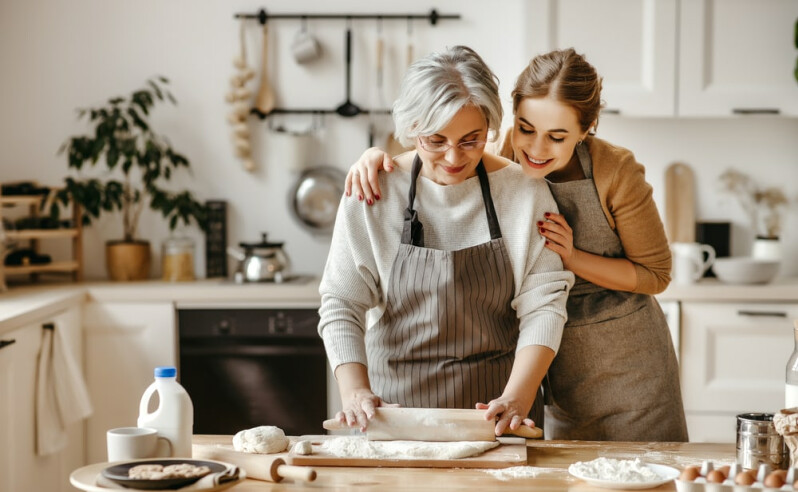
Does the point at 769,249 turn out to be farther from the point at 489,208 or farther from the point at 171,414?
the point at 171,414

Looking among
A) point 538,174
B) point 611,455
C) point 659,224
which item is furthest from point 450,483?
point 659,224

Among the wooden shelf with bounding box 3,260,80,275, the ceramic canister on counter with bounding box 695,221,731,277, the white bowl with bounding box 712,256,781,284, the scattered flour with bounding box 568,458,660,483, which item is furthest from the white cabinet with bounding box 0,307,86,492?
the ceramic canister on counter with bounding box 695,221,731,277

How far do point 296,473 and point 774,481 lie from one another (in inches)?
27.9

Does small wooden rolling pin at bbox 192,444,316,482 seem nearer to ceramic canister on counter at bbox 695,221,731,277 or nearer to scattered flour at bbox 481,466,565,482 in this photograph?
scattered flour at bbox 481,466,565,482

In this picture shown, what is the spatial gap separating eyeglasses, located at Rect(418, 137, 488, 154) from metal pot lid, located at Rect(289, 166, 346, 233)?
6.40ft

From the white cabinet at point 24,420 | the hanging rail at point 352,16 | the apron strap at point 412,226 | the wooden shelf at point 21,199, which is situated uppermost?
the hanging rail at point 352,16

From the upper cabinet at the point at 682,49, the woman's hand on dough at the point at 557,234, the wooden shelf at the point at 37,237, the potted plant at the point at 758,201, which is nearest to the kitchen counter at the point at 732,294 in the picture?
the potted plant at the point at 758,201

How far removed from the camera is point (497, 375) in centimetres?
183

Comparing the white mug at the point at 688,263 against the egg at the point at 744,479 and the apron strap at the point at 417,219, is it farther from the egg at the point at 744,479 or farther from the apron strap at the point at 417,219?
the egg at the point at 744,479

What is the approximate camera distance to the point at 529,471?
149cm

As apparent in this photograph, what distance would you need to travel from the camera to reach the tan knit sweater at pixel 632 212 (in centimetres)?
192

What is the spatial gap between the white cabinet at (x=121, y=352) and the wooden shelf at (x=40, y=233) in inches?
13.0

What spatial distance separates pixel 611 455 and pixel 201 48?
267 cm

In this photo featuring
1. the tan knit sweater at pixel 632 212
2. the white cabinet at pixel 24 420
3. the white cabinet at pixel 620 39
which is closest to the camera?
the tan knit sweater at pixel 632 212
